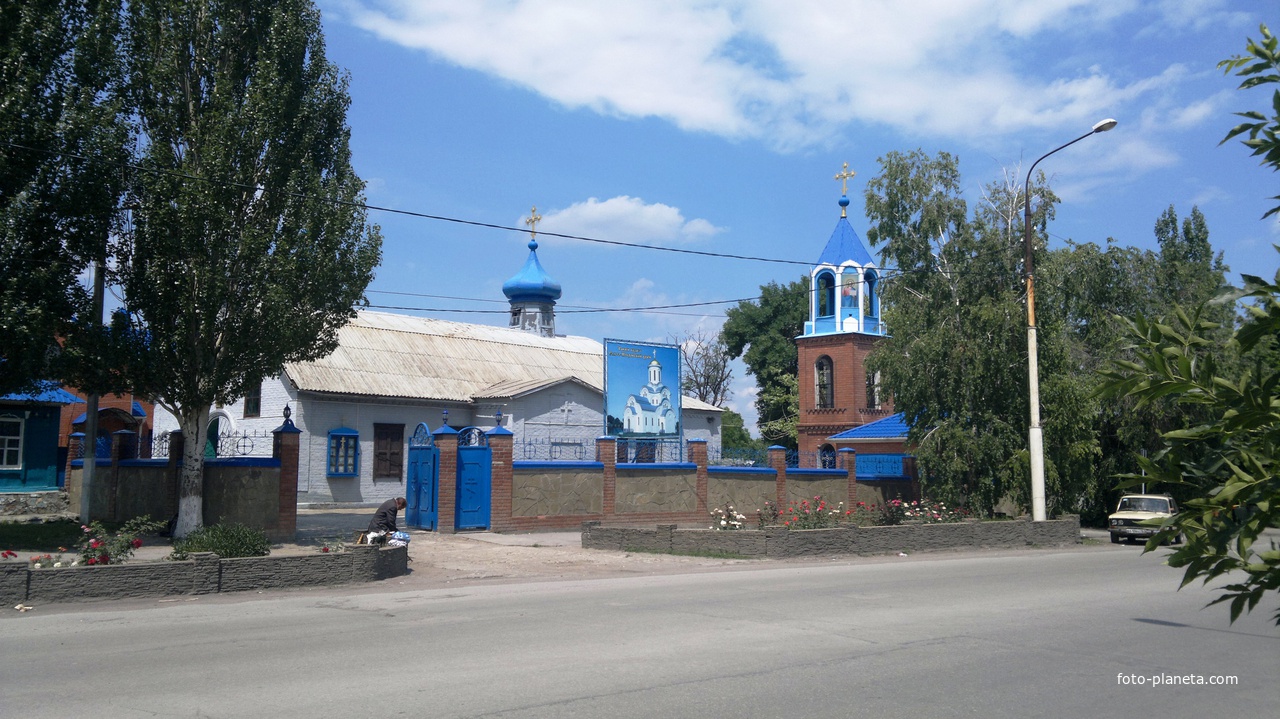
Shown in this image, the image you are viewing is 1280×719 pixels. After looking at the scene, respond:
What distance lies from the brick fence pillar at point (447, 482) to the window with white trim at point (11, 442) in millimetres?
15659

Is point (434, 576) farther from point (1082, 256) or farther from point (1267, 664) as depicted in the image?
point (1082, 256)

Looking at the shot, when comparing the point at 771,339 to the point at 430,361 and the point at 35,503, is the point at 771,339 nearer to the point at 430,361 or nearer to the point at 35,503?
the point at 430,361

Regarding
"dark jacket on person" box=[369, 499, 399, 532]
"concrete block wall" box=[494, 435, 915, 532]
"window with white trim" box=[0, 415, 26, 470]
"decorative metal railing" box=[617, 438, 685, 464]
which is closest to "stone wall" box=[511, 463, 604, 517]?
"concrete block wall" box=[494, 435, 915, 532]

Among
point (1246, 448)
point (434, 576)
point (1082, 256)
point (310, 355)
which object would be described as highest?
point (1082, 256)

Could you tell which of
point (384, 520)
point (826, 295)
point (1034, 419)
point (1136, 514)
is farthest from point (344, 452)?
point (826, 295)

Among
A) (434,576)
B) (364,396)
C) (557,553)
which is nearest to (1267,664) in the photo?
(434,576)

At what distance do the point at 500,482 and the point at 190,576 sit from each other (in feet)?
34.0

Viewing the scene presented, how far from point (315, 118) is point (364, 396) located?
13.7 m

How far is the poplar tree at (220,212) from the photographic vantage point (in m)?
17.1

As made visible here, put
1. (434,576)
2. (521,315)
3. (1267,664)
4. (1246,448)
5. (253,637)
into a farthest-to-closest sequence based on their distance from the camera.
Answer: (521,315) < (434,576) < (253,637) < (1267,664) < (1246,448)

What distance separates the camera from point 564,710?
6.45 meters

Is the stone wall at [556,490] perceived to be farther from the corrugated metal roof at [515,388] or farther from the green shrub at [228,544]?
the corrugated metal roof at [515,388]

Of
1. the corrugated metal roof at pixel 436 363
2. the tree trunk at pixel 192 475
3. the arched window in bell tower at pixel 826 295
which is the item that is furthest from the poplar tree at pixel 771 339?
the tree trunk at pixel 192 475

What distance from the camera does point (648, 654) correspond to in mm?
8461
